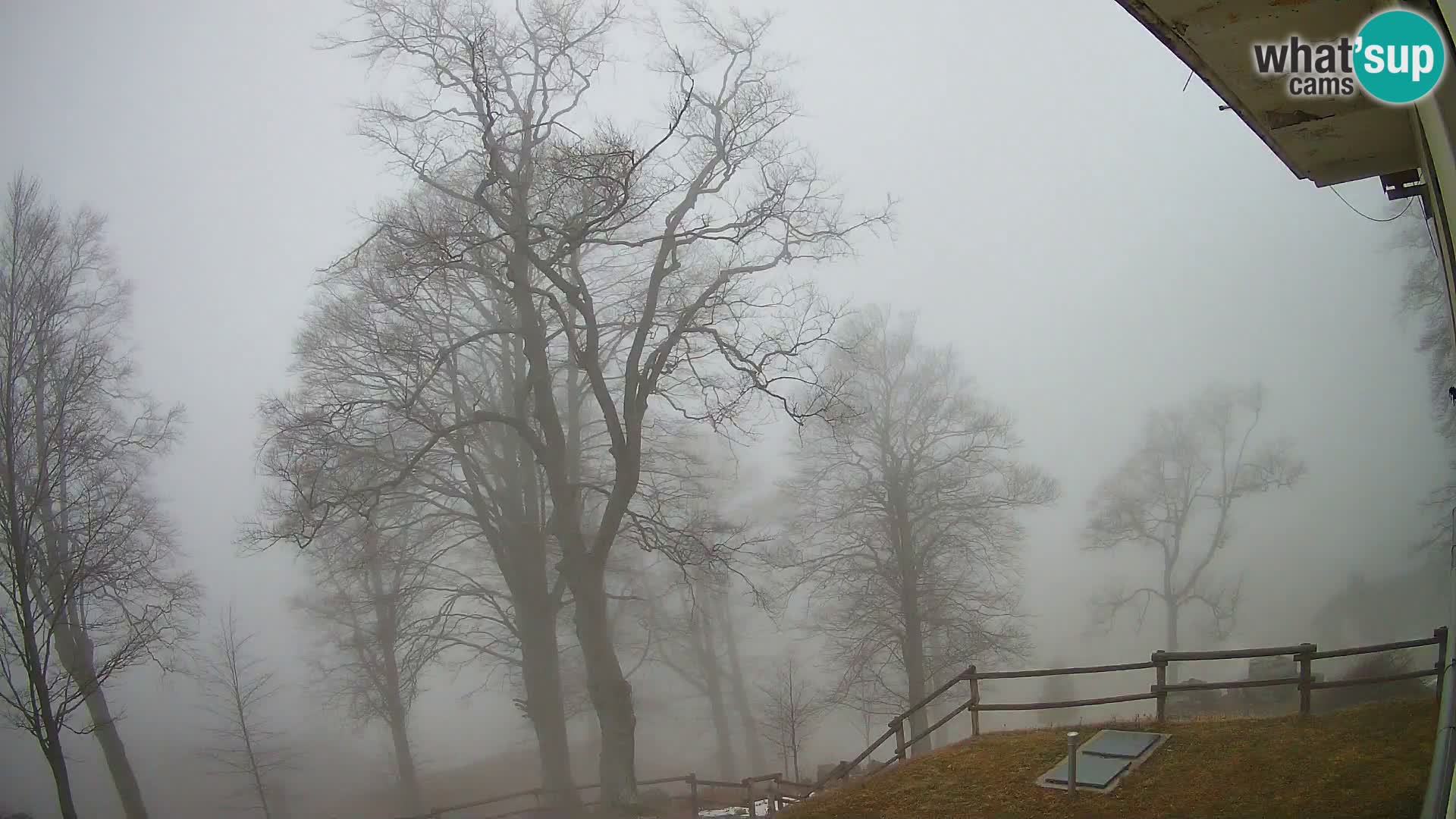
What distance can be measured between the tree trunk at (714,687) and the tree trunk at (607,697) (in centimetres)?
410

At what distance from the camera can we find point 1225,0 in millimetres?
3385

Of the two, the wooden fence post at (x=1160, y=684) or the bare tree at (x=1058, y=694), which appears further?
the bare tree at (x=1058, y=694)

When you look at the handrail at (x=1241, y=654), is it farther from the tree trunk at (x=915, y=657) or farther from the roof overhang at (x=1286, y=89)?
the tree trunk at (x=915, y=657)

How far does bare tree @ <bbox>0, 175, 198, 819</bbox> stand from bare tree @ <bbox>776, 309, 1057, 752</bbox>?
955 cm

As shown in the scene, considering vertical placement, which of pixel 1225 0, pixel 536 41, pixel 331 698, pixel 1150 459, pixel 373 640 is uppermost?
pixel 536 41

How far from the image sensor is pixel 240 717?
41.0ft

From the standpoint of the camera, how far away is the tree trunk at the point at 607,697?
9227mm

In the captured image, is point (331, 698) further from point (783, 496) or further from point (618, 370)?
point (783, 496)

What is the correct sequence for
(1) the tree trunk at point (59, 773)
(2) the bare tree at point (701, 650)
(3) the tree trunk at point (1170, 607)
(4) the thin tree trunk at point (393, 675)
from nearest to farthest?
(1) the tree trunk at point (59, 773) → (4) the thin tree trunk at point (393, 675) → (3) the tree trunk at point (1170, 607) → (2) the bare tree at point (701, 650)

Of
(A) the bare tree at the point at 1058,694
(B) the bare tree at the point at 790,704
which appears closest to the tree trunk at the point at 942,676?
(A) the bare tree at the point at 1058,694

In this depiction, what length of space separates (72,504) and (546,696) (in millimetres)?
6921

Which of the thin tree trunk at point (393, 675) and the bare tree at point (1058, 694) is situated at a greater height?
the thin tree trunk at point (393, 675)

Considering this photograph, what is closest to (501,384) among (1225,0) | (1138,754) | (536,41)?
(536,41)

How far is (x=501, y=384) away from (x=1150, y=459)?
1071cm
